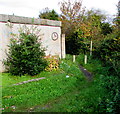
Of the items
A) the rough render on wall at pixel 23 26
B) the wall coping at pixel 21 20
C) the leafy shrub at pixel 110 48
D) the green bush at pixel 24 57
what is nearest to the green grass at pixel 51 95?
the green bush at pixel 24 57

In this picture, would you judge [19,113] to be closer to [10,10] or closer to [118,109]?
[118,109]

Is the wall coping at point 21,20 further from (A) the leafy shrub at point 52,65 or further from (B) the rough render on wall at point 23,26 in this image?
(A) the leafy shrub at point 52,65

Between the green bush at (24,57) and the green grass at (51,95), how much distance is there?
0.44 meters

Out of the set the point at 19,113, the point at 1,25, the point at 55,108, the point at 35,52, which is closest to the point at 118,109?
the point at 55,108

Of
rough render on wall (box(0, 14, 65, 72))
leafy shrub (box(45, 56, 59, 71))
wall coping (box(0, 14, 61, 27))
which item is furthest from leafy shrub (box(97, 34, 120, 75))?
wall coping (box(0, 14, 61, 27))

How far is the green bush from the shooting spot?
24.9 feet

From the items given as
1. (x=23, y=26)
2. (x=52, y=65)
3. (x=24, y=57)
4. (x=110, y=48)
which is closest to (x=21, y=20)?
(x=23, y=26)

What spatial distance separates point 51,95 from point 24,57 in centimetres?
292

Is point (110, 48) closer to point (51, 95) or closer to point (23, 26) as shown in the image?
point (23, 26)

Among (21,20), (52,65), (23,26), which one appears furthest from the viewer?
(52,65)

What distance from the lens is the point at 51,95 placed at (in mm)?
5531

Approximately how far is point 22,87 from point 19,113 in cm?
199

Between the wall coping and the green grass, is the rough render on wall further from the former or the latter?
the green grass

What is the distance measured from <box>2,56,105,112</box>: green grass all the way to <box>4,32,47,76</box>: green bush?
1.45 ft
